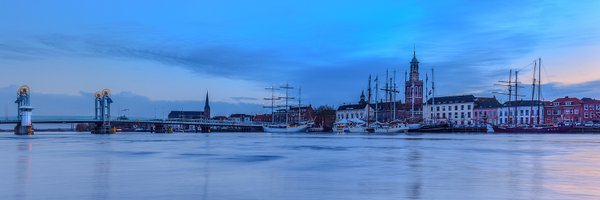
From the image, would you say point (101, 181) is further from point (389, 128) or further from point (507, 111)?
point (507, 111)

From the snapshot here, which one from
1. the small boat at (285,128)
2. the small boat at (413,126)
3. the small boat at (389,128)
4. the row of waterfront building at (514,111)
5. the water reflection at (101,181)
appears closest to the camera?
the water reflection at (101,181)

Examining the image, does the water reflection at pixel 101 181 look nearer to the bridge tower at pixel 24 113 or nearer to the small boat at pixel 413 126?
the bridge tower at pixel 24 113

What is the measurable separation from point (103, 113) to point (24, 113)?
81.4 ft

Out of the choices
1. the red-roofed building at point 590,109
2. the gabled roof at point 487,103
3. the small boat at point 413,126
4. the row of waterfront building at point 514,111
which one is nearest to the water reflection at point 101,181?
the small boat at point 413,126

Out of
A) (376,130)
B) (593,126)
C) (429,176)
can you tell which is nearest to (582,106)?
(593,126)

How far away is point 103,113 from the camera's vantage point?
14238cm

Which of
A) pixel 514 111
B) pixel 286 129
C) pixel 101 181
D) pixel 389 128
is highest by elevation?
pixel 514 111

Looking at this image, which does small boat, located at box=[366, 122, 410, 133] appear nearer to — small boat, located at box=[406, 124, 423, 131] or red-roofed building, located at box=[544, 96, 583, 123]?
small boat, located at box=[406, 124, 423, 131]

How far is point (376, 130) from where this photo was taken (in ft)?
435

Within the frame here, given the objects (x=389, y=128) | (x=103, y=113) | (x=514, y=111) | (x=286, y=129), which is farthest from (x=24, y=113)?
Answer: (x=514, y=111)

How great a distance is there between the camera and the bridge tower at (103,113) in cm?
13925

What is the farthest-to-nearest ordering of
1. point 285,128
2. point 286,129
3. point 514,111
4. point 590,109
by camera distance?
point 514,111 < point 285,128 < point 286,129 < point 590,109

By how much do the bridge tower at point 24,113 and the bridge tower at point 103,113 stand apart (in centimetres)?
1932

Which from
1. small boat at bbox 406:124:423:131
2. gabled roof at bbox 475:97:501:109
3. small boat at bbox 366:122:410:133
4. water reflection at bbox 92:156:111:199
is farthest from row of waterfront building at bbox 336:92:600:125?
water reflection at bbox 92:156:111:199
